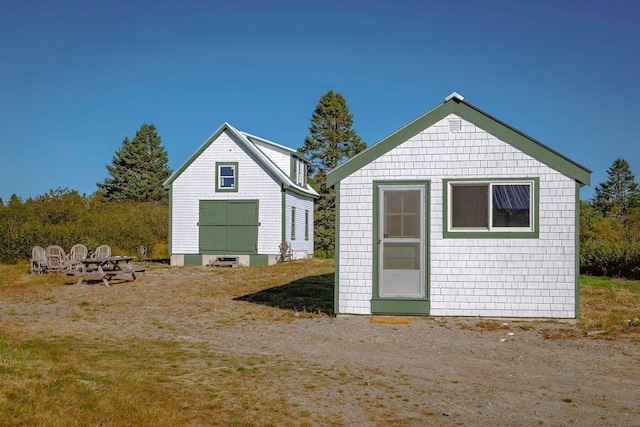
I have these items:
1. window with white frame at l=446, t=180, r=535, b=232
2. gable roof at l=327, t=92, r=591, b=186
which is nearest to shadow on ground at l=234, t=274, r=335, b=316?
gable roof at l=327, t=92, r=591, b=186

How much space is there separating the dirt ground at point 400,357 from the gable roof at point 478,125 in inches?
117

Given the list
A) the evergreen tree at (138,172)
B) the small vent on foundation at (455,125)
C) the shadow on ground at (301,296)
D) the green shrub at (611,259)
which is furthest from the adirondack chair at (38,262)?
the evergreen tree at (138,172)

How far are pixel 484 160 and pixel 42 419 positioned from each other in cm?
959

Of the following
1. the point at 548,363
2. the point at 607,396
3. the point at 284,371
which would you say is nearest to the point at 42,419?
the point at 284,371

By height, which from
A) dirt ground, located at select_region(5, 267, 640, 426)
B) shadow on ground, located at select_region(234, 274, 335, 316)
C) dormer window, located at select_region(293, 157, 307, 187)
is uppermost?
dormer window, located at select_region(293, 157, 307, 187)

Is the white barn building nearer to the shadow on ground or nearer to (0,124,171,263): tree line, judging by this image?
(0,124,171,263): tree line

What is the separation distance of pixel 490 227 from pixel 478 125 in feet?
6.78

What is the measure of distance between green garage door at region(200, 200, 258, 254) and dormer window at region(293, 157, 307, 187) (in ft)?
14.6

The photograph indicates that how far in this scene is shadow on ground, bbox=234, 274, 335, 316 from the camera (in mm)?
14805

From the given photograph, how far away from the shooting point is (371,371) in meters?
8.12

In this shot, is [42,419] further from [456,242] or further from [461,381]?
[456,242]

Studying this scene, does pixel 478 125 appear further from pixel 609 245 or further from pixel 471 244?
pixel 609 245

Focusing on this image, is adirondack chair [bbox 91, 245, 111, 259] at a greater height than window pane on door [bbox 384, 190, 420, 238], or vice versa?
window pane on door [bbox 384, 190, 420, 238]

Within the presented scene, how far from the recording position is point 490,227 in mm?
12422
